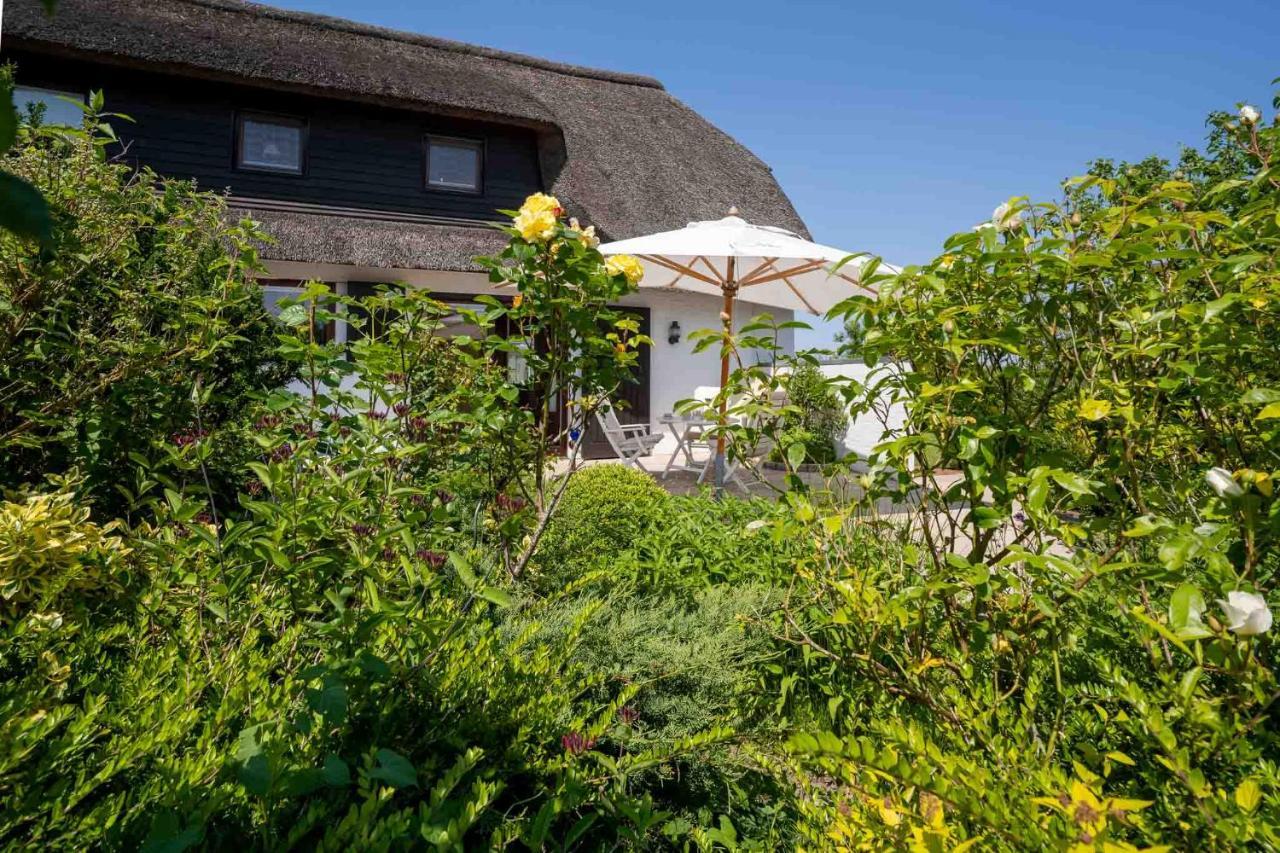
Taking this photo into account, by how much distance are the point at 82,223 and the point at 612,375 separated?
1747mm

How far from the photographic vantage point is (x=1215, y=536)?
113 cm

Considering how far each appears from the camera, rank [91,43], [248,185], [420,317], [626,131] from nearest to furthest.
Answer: [420,317], [91,43], [248,185], [626,131]

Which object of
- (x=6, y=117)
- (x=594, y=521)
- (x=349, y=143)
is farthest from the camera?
(x=349, y=143)

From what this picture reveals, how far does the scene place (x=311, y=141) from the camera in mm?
9766

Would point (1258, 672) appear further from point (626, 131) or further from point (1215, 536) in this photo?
point (626, 131)

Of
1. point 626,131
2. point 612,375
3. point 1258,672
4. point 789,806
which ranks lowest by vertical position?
point 789,806

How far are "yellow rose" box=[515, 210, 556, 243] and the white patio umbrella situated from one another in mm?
2371

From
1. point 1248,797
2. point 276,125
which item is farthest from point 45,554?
point 276,125

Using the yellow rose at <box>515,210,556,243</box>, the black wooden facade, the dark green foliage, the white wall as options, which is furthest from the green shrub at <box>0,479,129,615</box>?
the white wall

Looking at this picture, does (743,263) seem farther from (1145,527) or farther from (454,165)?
(1145,527)

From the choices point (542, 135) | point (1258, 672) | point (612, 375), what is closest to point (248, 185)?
point (542, 135)

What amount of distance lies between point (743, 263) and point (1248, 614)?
6416 mm

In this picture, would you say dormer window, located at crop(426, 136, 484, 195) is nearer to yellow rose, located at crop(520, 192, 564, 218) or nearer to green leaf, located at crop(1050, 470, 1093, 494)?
yellow rose, located at crop(520, 192, 564, 218)

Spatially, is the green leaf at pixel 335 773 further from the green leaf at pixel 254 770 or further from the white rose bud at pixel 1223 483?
the white rose bud at pixel 1223 483
